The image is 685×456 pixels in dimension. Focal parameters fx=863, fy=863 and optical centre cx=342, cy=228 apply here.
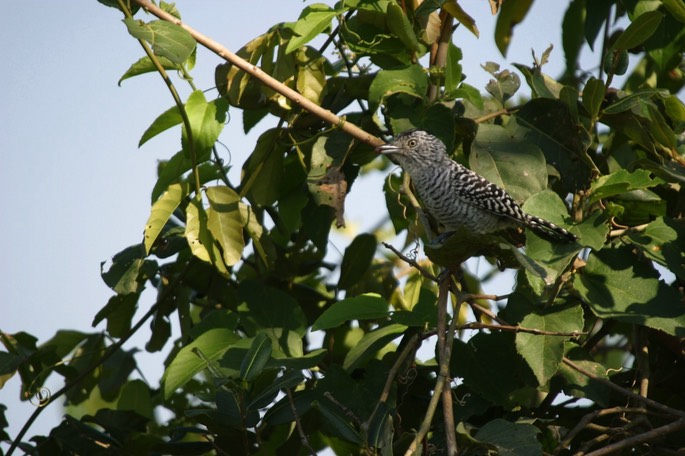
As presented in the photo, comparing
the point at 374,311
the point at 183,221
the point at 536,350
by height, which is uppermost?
the point at 183,221

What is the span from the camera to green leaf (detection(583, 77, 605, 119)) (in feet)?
10.4

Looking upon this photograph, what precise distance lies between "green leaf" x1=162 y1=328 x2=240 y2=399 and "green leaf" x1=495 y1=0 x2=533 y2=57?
1859 mm

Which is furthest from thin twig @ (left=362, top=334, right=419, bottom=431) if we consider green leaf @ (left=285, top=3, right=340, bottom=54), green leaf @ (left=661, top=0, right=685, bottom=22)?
green leaf @ (left=661, top=0, right=685, bottom=22)

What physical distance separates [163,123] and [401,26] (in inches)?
39.5

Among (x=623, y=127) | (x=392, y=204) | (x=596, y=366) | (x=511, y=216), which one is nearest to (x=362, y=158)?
(x=392, y=204)

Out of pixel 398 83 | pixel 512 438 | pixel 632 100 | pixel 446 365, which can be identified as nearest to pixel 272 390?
pixel 446 365

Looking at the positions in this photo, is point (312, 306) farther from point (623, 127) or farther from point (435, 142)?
point (623, 127)

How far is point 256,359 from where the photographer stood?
2707mm

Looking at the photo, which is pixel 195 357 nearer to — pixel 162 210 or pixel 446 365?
pixel 162 210

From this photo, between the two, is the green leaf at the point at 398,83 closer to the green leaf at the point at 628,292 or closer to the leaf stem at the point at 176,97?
the leaf stem at the point at 176,97

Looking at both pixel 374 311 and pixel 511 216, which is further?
pixel 511 216

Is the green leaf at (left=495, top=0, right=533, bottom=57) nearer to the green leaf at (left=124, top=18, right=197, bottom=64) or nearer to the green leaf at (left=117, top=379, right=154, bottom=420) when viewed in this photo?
the green leaf at (left=124, top=18, right=197, bottom=64)

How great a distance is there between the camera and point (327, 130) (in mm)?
3396

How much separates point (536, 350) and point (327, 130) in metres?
1.20
